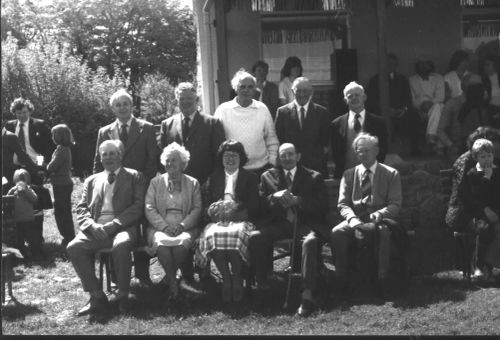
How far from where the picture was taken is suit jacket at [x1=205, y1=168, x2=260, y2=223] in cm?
826

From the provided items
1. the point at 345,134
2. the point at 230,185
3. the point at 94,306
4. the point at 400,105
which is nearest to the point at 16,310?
the point at 94,306

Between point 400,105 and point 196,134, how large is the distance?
339 cm

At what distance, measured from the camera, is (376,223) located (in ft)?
26.4

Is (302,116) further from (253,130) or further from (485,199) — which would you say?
(485,199)

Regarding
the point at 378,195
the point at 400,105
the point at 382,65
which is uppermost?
the point at 382,65

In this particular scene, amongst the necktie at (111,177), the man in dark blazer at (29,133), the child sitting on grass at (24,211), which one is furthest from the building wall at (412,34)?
the necktie at (111,177)

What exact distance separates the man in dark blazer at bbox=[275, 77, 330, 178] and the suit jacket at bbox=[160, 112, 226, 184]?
66 cm

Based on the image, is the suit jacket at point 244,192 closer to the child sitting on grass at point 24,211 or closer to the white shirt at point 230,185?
the white shirt at point 230,185

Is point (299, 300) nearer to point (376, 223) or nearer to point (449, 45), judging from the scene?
point (376, 223)

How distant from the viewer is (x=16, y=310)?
8117mm

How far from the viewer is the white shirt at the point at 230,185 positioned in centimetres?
828

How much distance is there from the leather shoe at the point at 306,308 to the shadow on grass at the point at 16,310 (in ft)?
7.85

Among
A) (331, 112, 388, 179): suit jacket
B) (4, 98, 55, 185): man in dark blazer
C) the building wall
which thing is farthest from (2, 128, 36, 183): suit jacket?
the building wall

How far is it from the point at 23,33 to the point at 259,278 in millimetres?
22621
